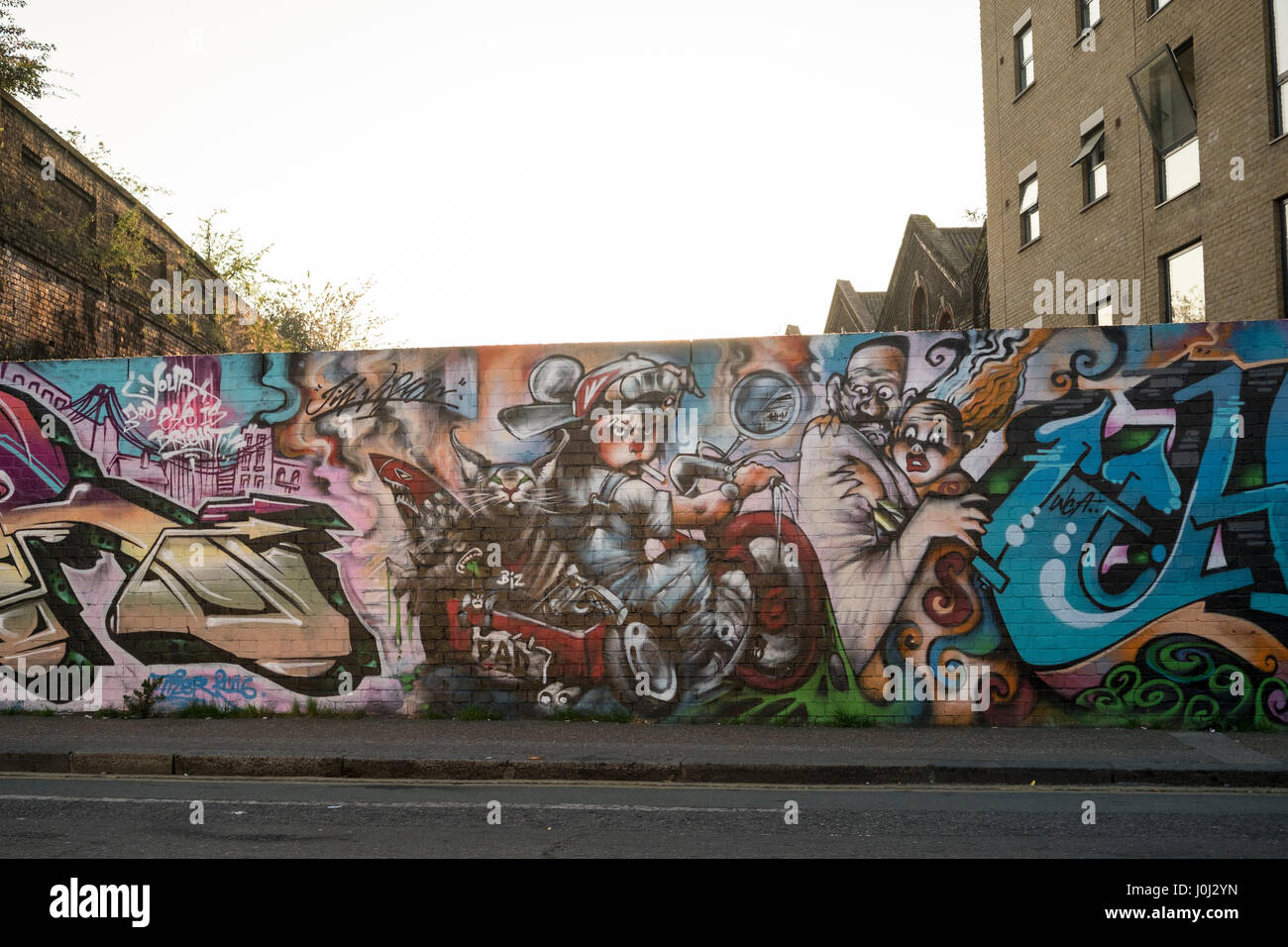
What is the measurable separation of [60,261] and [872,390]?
1307 cm

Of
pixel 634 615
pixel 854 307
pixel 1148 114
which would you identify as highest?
pixel 854 307

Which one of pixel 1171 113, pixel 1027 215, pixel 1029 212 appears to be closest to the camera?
pixel 1171 113

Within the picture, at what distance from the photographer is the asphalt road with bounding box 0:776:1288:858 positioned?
6.33 meters

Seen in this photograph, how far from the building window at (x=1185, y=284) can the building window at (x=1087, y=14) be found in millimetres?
5242

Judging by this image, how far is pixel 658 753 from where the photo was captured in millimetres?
9312

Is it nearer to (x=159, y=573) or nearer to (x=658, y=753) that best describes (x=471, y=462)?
(x=159, y=573)

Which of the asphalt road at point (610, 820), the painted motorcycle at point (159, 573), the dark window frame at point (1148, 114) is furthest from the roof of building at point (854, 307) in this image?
the asphalt road at point (610, 820)

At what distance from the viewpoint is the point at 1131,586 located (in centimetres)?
1069

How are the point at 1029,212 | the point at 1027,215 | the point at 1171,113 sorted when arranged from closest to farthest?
1. the point at 1171,113
2. the point at 1029,212
3. the point at 1027,215

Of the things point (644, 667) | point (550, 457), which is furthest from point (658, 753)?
point (550, 457)

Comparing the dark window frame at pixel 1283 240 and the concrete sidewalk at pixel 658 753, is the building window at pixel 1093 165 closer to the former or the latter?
the dark window frame at pixel 1283 240
